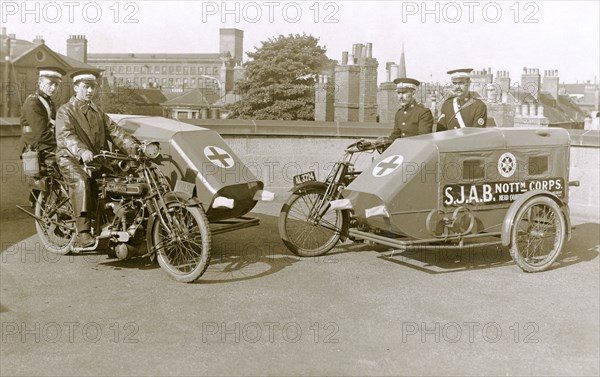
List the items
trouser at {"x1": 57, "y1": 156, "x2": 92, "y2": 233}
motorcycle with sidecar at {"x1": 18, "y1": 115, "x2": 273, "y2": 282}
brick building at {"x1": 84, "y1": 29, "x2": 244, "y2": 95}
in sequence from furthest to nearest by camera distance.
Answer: brick building at {"x1": 84, "y1": 29, "x2": 244, "y2": 95}
trouser at {"x1": 57, "y1": 156, "x2": 92, "y2": 233}
motorcycle with sidecar at {"x1": 18, "y1": 115, "x2": 273, "y2": 282}

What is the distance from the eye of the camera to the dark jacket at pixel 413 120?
8.20m

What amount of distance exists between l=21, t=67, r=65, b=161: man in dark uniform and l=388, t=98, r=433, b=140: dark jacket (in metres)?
3.88

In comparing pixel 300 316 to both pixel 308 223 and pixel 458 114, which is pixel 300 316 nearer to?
pixel 308 223

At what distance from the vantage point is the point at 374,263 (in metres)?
7.58

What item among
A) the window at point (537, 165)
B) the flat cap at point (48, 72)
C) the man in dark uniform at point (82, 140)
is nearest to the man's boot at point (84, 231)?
the man in dark uniform at point (82, 140)

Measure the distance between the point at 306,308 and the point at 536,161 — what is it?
321cm

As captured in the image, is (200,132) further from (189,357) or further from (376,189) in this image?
(189,357)

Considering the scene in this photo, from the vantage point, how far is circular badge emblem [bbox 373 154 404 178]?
697 cm

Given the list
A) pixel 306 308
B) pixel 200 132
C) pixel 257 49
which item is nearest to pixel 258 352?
pixel 306 308

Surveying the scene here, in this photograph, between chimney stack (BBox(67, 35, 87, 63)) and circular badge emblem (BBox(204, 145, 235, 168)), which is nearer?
circular badge emblem (BBox(204, 145, 235, 168))

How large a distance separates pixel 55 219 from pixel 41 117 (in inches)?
46.4

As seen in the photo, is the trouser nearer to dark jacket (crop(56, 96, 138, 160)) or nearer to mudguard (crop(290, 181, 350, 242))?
dark jacket (crop(56, 96, 138, 160))

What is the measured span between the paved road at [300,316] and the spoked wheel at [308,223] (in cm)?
20

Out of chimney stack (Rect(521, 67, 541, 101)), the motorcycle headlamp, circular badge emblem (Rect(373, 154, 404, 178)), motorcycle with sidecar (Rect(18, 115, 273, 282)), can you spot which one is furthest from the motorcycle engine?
chimney stack (Rect(521, 67, 541, 101))
